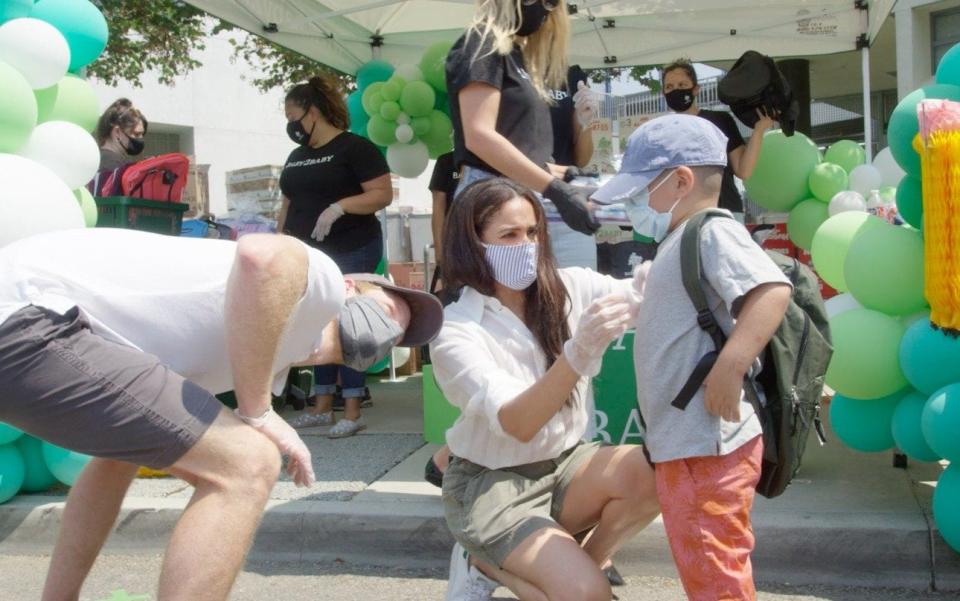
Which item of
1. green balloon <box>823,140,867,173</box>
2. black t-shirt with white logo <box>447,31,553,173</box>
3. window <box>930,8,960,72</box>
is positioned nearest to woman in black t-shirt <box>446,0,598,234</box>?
black t-shirt with white logo <box>447,31,553,173</box>

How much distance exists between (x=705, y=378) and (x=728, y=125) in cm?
334

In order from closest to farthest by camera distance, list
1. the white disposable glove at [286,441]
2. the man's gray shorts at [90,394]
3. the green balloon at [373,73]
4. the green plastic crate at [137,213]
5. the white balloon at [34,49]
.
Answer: the man's gray shorts at [90,394] → the white disposable glove at [286,441] → the white balloon at [34,49] → the green plastic crate at [137,213] → the green balloon at [373,73]

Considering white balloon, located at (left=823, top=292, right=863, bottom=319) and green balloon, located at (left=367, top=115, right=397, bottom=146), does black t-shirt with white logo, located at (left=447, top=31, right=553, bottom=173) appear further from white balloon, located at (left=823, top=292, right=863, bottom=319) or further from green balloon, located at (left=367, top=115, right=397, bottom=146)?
green balloon, located at (left=367, top=115, right=397, bottom=146)

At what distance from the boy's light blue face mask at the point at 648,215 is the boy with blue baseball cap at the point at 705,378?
0.05 m

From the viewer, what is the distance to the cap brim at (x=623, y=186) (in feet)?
8.30

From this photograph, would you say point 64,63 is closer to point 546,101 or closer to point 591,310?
point 546,101

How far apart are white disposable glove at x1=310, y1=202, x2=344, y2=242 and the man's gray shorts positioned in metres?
3.11

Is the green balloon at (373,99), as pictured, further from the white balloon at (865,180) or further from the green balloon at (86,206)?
the white balloon at (865,180)

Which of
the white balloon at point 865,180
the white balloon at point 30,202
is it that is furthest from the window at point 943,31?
the white balloon at point 30,202

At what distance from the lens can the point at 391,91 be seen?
612cm

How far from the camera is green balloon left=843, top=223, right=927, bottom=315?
3336mm

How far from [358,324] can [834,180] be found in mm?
3995

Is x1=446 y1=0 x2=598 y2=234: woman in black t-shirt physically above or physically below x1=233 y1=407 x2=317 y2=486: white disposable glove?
above

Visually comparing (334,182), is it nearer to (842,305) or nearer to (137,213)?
(137,213)
